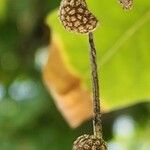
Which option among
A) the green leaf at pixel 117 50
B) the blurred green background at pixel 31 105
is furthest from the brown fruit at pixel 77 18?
the blurred green background at pixel 31 105

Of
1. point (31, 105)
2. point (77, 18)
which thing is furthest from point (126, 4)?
point (31, 105)

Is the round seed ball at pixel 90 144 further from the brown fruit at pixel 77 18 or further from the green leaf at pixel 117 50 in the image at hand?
the green leaf at pixel 117 50

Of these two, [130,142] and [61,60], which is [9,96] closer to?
[130,142]

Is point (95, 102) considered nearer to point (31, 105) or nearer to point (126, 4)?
point (126, 4)

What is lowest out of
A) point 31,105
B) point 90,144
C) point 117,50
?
point 31,105

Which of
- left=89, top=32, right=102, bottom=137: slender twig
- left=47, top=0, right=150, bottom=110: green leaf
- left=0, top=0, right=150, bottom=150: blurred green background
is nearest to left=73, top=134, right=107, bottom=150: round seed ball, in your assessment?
left=89, top=32, right=102, bottom=137: slender twig

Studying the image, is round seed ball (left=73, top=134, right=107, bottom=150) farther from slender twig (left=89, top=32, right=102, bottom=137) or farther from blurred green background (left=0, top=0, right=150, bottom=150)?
blurred green background (left=0, top=0, right=150, bottom=150)
